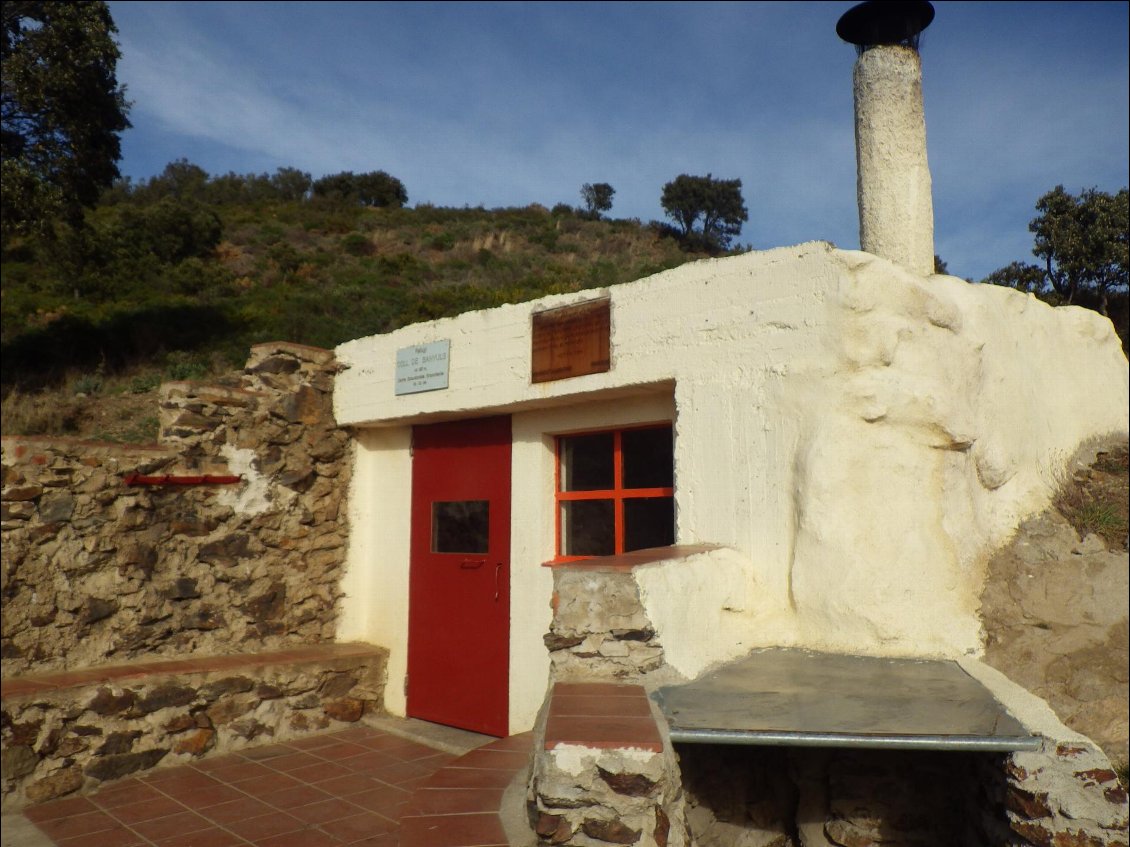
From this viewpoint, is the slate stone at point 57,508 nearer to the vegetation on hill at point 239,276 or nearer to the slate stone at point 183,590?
the slate stone at point 183,590

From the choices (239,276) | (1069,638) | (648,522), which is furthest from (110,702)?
(239,276)

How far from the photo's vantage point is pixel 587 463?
5.68 metres

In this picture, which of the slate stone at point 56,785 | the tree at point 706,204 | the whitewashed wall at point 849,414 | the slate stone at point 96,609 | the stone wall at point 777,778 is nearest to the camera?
the stone wall at point 777,778

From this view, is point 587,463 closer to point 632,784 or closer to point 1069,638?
point 1069,638

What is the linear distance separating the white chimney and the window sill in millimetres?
2157

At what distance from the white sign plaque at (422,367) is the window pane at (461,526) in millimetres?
954

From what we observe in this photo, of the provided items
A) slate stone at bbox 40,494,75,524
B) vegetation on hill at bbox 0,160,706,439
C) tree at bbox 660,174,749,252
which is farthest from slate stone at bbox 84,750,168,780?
tree at bbox 660,174,749,252

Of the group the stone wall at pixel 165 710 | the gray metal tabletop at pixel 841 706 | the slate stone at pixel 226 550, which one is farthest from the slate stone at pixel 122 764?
the gray metal tabletop at pixel 841 706

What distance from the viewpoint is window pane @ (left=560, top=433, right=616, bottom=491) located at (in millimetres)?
5531

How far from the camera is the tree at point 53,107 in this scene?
964 cm

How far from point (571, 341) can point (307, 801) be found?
3.19 meters

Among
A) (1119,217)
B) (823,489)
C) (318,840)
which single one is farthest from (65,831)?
(1119,217)

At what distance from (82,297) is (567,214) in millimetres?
17569

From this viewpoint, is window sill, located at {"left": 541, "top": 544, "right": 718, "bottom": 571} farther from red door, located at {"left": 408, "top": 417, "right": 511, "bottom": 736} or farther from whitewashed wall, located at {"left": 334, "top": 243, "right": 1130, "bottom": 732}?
red door, located at {"left": 408, "top": 417, "right": 511, "bottom": 736}
